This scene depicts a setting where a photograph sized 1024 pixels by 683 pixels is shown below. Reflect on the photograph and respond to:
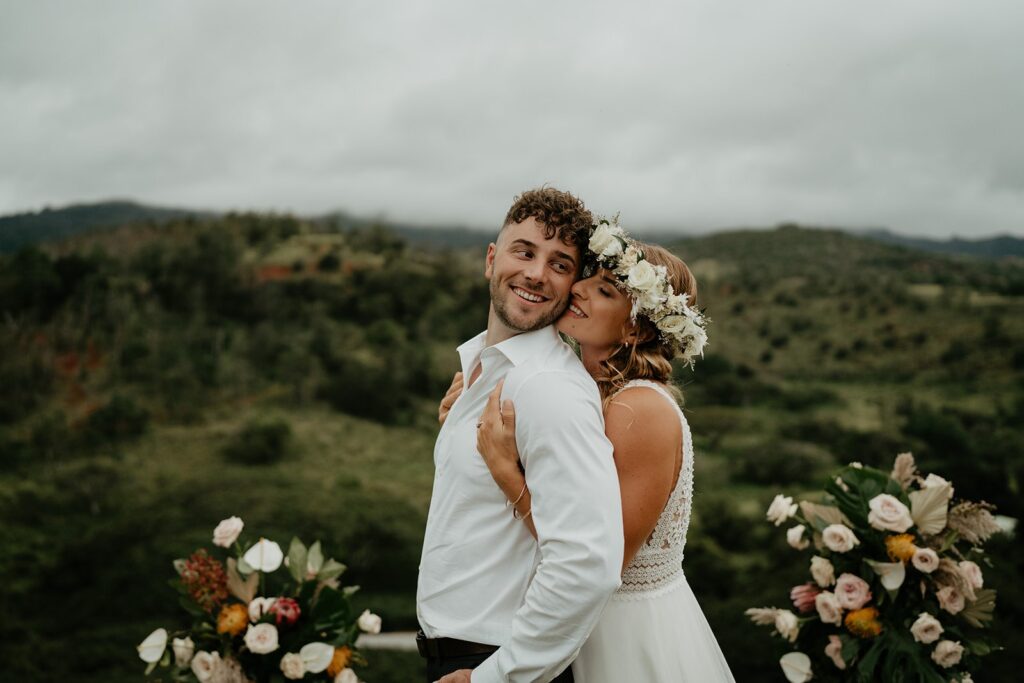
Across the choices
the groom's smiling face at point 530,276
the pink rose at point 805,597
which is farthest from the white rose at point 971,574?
the groom's smiling face at point 530,276

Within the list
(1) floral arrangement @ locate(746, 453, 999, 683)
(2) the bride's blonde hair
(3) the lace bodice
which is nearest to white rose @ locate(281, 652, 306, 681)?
(3) the lace bodice

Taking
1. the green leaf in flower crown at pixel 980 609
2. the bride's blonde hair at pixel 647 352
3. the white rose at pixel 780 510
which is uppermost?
the bride's blonde hair at pixel 647 352

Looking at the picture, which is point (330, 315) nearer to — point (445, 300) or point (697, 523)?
point (445, 300)

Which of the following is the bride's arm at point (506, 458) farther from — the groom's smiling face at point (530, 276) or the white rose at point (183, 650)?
the white rose at point (183, 650)

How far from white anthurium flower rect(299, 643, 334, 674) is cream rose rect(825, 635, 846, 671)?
2.41 m

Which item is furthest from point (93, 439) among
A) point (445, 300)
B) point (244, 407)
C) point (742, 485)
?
point (742, 485)

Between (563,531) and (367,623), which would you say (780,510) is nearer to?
(367,623)

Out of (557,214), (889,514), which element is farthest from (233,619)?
(889,514)

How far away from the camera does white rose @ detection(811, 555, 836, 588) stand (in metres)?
3.80

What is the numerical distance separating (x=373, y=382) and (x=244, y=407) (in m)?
3.73

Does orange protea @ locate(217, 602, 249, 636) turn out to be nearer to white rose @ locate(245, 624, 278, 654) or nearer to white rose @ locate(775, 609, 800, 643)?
white rose @ locate(245, 624, 278, 654)

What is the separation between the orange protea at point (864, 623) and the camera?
3.66 m

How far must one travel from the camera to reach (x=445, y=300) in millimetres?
29891

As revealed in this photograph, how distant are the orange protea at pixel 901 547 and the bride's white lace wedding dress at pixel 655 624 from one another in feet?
4.29
